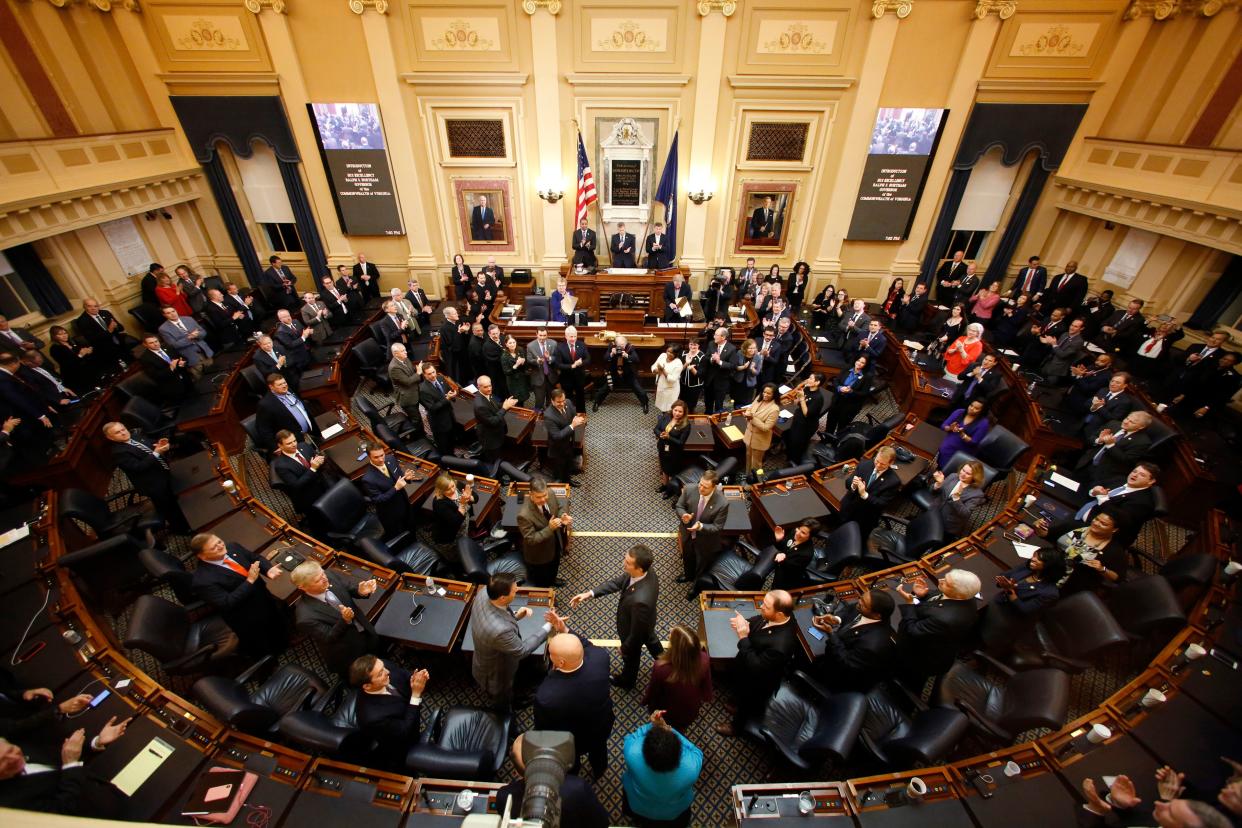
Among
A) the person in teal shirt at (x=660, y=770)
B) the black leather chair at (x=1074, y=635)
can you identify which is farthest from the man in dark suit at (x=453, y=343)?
the black leather chair at (x=1074, y=635)

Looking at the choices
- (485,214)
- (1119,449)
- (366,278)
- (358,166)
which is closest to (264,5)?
(358,166)

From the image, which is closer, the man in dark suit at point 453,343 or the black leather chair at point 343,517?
the black leather chair at point 343,517

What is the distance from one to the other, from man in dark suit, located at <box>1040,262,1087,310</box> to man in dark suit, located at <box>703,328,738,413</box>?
26.4ft

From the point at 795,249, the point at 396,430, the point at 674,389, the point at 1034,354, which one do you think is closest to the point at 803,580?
the point at 674,389

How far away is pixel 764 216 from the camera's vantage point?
12414mm

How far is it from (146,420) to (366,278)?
6046mm

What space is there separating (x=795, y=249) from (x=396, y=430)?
34.0 ft

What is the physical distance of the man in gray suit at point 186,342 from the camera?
8461 mm

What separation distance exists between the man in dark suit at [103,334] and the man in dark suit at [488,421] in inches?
272

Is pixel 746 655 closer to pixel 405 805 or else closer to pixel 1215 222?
pixel 405 805

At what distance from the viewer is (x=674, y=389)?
841 centimetres

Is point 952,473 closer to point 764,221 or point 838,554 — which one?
point 838,554

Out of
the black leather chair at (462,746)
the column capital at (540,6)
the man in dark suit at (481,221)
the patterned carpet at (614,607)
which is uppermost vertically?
the column capital at (540,6)

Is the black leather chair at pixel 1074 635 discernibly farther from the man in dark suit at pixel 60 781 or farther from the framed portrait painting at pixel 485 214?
the framed portrait painting at pixel 485 214
